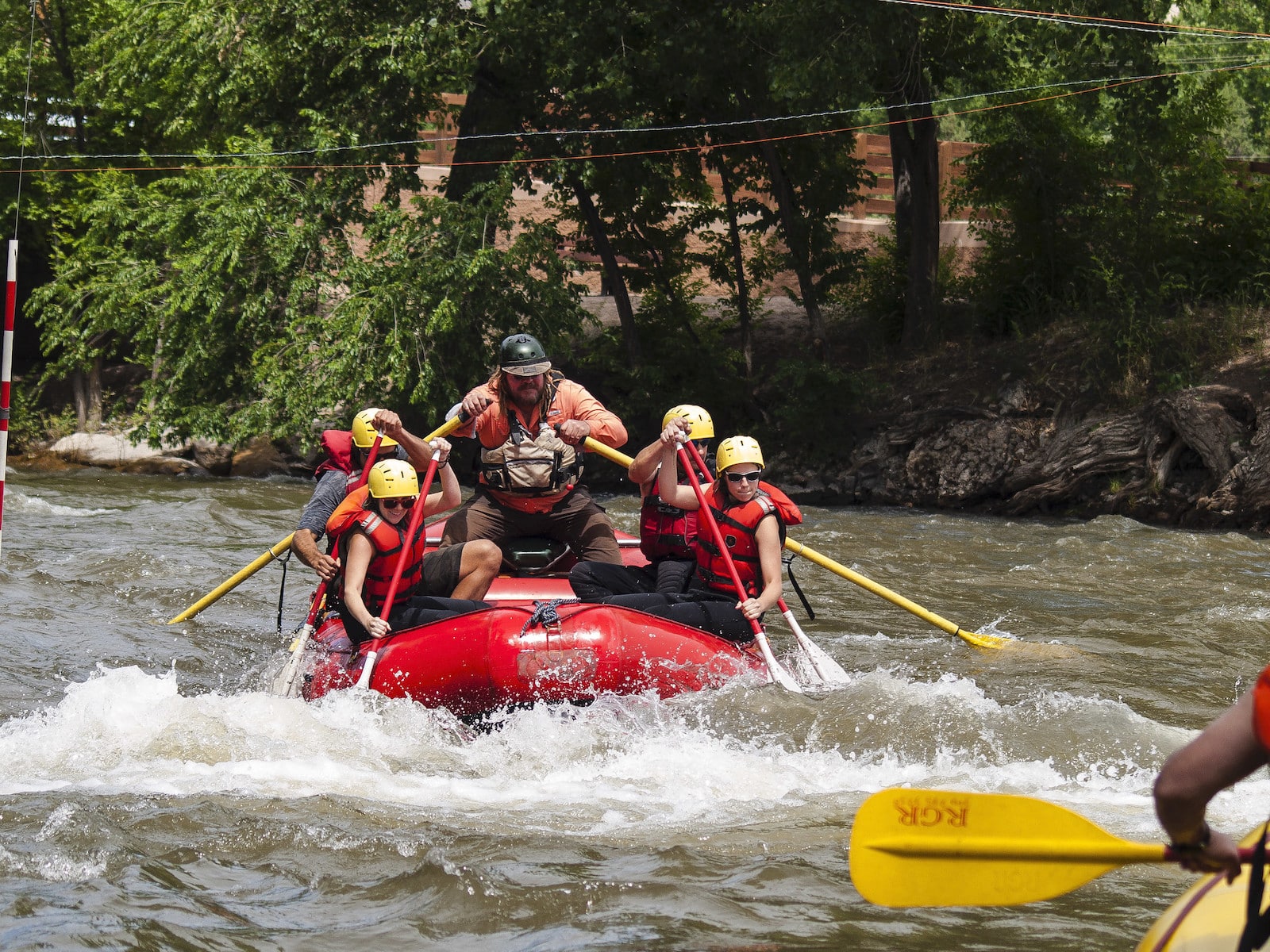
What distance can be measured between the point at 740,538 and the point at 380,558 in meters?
1.66

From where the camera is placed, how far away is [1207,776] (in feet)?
6.75

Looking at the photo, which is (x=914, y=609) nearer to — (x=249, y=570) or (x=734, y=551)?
(x=734, y=551)

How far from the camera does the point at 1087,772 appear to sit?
17.6 feet

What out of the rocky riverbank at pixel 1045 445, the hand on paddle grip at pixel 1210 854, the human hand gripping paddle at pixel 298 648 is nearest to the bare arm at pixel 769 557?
the human hand gripping paddle at pixel 298 648

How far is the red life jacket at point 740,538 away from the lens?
6441 mm

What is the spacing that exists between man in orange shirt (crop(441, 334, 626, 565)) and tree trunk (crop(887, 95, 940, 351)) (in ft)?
32.9

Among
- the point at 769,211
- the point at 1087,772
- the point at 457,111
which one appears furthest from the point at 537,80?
the point at 1087,772

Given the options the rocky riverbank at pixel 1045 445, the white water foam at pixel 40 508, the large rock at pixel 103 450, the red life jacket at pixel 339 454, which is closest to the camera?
the red life jacket at pixel 339 454

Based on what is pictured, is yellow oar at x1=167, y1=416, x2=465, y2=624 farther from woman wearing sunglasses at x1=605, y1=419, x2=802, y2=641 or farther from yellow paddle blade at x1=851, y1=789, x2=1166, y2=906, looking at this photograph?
yellow paddle blade at x1=851, y1=789, x2=1166, y2=906

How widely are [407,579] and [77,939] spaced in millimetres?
2834

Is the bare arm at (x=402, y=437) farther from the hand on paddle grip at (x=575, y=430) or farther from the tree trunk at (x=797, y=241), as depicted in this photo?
the tree trunk at (x=797, y=241)

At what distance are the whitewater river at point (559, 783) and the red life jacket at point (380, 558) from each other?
61 cm

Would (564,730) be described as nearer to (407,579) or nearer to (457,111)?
(407,579)

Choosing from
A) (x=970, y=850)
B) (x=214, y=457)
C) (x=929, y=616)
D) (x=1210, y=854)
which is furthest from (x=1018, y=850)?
(x=214, y=457)
